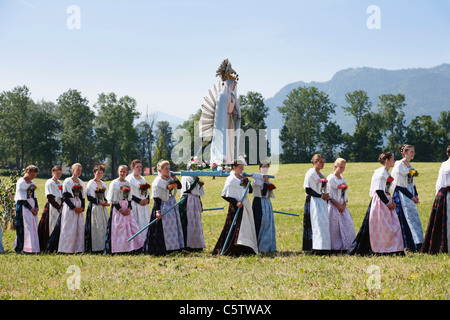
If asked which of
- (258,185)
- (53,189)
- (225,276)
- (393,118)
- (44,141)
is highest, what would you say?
(393,118)

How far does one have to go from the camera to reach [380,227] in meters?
9.29

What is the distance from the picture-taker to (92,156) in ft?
207

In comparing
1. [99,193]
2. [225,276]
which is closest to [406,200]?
[225,276]

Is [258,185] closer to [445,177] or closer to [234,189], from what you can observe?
[234,189]

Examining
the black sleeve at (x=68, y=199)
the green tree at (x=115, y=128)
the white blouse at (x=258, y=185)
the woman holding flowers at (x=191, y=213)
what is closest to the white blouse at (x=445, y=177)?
the white blouse at (x=258, y=185)

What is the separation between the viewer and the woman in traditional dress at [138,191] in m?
11.2

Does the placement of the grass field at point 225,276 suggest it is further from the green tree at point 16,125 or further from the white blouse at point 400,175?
the green tree at point 16,125

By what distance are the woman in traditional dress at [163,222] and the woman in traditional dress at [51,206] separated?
2.76 meters

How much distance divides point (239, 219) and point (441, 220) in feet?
13.7

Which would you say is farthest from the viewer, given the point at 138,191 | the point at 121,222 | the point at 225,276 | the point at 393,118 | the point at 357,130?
the point at 393,118

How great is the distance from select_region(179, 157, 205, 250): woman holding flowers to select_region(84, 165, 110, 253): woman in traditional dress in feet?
6.41

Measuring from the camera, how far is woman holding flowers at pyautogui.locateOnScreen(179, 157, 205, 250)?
11.0 metres
